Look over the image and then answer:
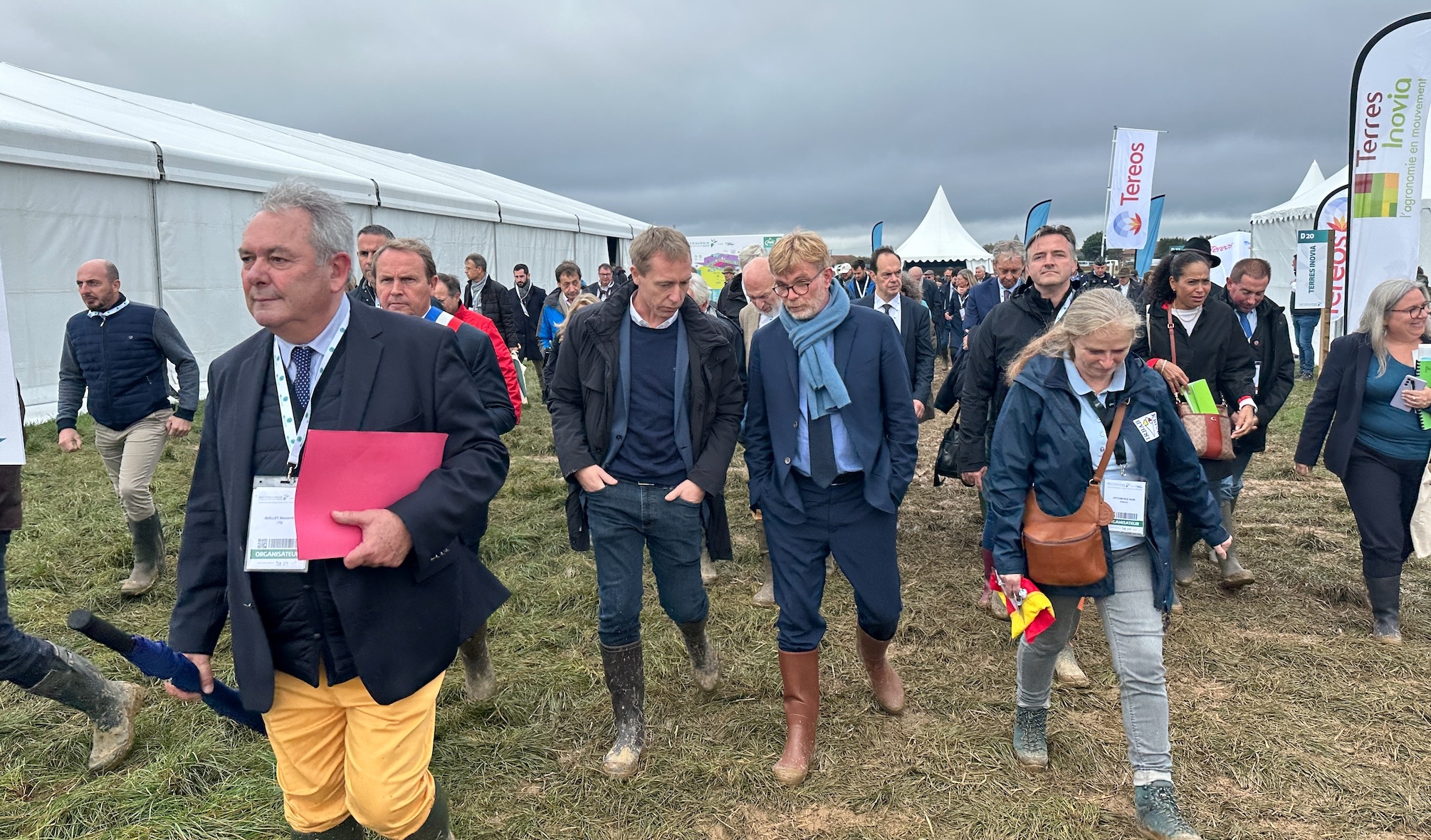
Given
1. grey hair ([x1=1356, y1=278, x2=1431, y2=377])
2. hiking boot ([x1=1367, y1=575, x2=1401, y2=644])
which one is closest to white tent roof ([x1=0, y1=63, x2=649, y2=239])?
grey hair ([x1=1356, y1=278, x2=1431, y2=377])

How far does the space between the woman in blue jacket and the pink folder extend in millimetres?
2114

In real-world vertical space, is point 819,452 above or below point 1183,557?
above

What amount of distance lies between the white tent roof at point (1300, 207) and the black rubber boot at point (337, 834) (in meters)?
20.5

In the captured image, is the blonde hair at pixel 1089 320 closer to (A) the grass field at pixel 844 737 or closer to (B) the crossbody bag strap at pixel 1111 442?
(B) the crossbody bag strap at pixel 1111 442

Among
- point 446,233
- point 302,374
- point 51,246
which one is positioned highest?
point 446,233

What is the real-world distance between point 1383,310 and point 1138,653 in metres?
2.91

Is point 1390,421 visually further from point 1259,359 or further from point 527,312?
point 527,312

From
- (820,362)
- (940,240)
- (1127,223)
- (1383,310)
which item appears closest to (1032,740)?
(820,362)

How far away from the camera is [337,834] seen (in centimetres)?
241

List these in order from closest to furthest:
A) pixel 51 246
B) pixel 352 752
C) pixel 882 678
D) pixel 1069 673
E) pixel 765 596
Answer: pixel 352 752
pixel 882 678
pixel 1069 673
pixel 765 596
pixel 51 246

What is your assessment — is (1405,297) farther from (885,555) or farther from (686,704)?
(686,704)

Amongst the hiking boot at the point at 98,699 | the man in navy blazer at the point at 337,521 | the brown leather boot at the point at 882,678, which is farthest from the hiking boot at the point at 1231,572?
the hiking boot at the point at 98,699

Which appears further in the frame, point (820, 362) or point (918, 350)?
point (918, 350)

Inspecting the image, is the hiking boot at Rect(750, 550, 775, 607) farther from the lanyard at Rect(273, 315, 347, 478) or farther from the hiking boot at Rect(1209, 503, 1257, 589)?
the lanyard at Rect(273, 315, 347, 478)
